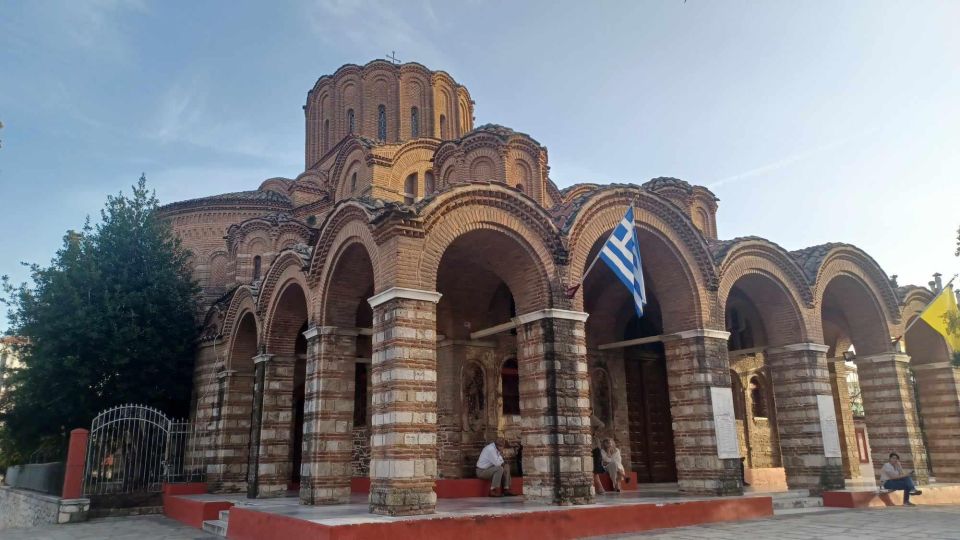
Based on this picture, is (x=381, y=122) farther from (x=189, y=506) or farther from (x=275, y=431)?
(x=189, y=506)

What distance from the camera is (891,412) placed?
15070mm

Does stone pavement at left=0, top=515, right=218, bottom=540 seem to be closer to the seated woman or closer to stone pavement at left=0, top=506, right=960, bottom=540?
stone pavement at left=0, top=506, right=960, bottom=540

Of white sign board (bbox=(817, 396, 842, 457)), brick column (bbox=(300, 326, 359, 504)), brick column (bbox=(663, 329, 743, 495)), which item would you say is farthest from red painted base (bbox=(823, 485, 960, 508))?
brick column (bbox=(300, 326, 359, 504))

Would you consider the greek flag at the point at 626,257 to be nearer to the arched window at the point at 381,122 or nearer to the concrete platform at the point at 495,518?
the concrete platform at the point at 495,518

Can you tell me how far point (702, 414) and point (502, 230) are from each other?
4.96 metres

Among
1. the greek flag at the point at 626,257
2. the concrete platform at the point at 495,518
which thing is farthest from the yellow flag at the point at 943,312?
the greek flag at the point at 626,257

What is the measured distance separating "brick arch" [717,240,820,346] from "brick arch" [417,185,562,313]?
5143 millimetres

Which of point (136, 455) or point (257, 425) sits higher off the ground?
point (257, 425)

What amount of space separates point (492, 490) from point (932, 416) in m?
12.1

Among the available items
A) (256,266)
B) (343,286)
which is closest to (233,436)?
(343,286)

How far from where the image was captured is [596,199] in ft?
37.1

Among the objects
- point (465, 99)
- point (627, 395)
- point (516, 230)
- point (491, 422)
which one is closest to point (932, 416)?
point (627, 395)

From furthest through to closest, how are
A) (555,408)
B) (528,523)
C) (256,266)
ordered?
(256,266)
(555,408)
(528,523)

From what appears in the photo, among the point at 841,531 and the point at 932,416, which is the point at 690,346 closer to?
the point at 841,531
